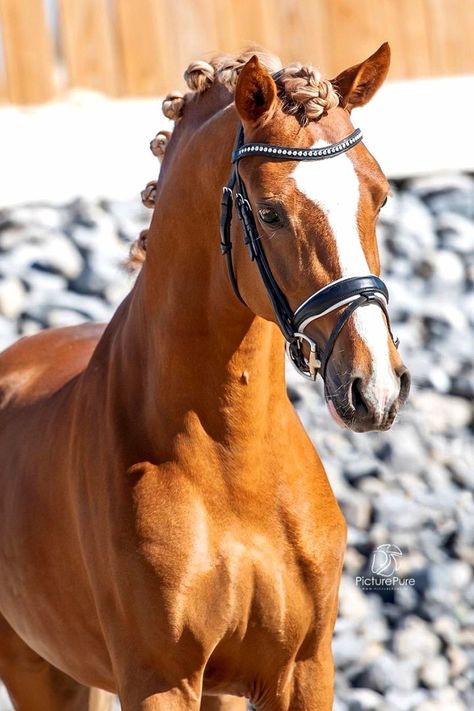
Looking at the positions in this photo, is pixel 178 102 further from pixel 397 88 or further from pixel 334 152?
pixel 397 88

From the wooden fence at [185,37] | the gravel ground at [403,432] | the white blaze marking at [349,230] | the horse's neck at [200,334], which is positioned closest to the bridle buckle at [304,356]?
the white blaze marking at [349,230]

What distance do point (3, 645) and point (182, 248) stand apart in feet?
5.92

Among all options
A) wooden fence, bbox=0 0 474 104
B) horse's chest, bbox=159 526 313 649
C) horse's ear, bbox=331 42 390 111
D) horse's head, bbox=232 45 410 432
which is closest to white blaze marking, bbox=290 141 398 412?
horse's head, bbox=232 45 410 432

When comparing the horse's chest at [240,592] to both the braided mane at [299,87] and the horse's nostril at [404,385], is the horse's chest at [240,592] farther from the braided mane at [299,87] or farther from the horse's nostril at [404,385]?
the braided mane at [299,87]

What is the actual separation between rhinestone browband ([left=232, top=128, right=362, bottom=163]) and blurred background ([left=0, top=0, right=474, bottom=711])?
9.34ft

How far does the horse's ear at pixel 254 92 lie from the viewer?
2.61m

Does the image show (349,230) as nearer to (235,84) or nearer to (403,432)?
(235,84)

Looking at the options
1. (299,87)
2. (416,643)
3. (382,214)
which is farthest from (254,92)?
(382,214)

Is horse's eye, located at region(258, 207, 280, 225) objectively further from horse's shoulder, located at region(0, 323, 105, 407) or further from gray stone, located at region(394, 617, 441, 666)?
gray stone, located at region(394, 617, 441, 666)

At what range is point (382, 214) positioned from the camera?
21.4ft

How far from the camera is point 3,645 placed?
13.6 ft

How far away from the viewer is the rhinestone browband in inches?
101

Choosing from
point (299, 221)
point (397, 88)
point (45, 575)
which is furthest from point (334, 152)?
point (397, 88)

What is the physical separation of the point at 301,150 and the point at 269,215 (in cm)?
15
